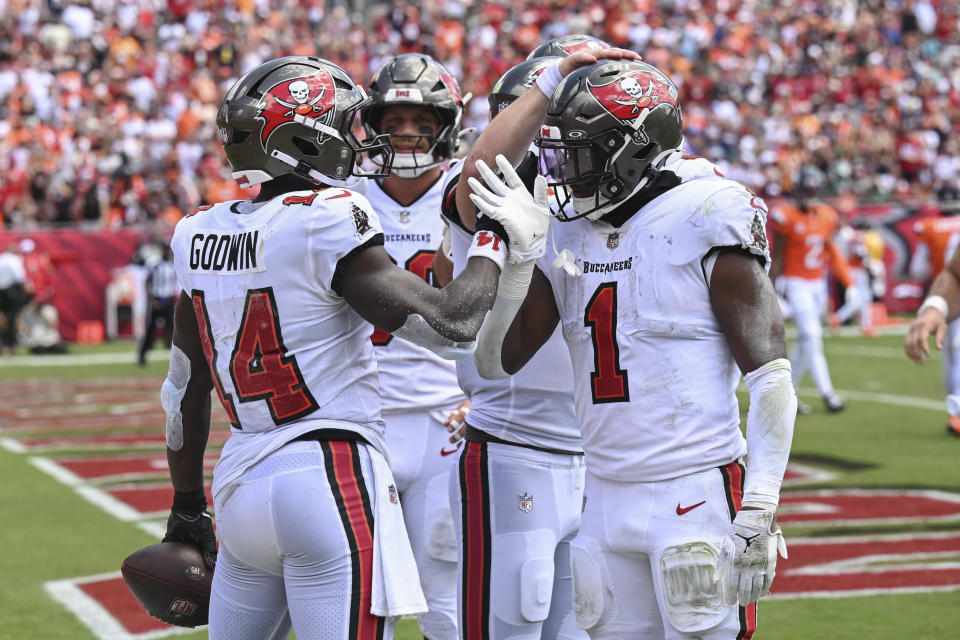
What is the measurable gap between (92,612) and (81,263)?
1323 cm

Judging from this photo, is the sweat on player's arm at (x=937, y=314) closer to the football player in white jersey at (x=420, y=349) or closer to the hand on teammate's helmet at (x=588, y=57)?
the football player in white jersey at (x=420, y=349)

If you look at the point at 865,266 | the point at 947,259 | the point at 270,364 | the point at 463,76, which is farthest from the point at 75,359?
the point at 270,364

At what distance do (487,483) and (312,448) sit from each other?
98 cm

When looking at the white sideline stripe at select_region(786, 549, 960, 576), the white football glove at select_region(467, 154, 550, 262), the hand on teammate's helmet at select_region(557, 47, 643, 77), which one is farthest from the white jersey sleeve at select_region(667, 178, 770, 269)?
the white sideline stripe at select_region(786, 549, 960, 576)

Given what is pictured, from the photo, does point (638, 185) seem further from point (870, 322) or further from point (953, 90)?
point (953, 90)

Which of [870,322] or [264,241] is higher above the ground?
[264,241]

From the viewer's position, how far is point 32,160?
19641mm

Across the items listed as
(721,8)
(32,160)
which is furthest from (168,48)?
(721,8)

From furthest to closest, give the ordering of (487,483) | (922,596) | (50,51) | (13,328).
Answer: (50,51) → (13,328) → (922,596) → (487,483)

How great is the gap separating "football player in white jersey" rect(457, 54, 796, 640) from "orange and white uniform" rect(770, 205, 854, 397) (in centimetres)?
838

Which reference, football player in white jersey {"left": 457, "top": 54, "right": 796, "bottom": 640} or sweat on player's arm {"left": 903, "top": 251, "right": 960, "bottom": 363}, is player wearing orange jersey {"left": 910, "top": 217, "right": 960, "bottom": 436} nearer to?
sweat on player's arm {"left": 903, "top": 251, "right": 960, "bottom": 363}

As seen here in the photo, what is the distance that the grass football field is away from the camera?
5.79m

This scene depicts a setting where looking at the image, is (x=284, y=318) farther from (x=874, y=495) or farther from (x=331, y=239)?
(x=874, y=495)

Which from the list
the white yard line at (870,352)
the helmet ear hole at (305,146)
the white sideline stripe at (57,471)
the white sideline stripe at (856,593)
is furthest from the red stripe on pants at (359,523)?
the white yard line at (870,352)
